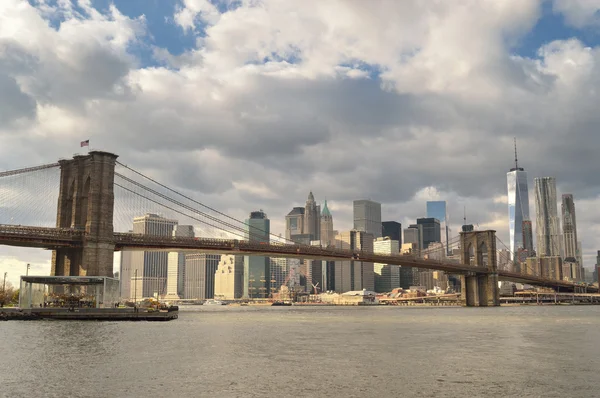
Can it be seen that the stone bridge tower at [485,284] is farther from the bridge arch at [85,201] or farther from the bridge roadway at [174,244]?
the bridge arch at [85,201]

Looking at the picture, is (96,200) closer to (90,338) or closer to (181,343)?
(90,338)

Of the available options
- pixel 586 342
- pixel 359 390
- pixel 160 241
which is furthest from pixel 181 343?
pixel 160 241

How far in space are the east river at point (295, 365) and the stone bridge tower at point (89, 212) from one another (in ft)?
109

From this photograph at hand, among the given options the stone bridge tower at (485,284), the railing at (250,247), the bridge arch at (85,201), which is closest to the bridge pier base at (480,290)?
the stone bridge tower at (485,284)

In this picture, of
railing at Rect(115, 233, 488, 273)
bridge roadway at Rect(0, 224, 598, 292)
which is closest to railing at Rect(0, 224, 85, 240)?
bridge roadway at Rect(0, 224, 598, 292)

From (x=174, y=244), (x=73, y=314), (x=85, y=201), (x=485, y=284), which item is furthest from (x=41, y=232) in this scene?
(x=485, y=284)

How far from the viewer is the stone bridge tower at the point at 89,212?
88.0 meters

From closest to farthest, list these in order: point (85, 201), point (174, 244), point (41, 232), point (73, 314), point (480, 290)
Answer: point (73, 314) → point (41, 232) → point (85, 201) → point (174, 244) → point (480, 290)

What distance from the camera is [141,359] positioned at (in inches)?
1457

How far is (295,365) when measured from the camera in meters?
34.8

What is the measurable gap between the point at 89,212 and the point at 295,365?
63.0 meters

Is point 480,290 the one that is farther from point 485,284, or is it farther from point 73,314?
point 73,314

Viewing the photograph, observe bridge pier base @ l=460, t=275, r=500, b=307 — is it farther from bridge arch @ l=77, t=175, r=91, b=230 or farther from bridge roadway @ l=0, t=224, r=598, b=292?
bridge arch @ l=77, t=175, r=91, b=230

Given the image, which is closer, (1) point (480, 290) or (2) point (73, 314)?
(2) point (73, 314)
